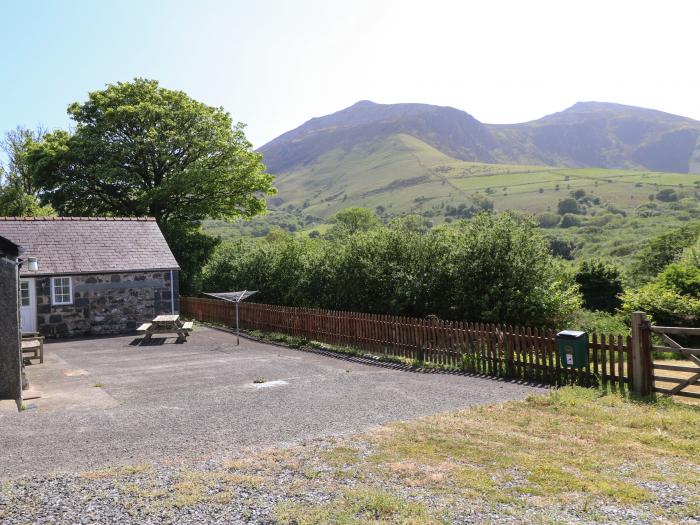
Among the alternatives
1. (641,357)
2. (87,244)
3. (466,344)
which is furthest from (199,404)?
(87,244)

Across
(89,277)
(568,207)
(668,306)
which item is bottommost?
(668,306)

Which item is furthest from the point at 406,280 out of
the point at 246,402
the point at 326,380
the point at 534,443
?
the point at 534,443

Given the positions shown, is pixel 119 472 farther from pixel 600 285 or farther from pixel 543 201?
pixel 543 201

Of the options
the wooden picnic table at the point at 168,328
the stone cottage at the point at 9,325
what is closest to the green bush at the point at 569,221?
the wooden picnic table at the point at 168,328

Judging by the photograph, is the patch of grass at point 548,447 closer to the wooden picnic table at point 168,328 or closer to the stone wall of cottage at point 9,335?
the stone wall of cottage at point 9,335

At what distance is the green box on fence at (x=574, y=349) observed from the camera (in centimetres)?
1111

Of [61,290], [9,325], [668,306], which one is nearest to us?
[9,325]

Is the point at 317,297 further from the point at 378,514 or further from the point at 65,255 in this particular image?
the point at 378,514

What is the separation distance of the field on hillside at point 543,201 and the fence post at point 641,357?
6364cm

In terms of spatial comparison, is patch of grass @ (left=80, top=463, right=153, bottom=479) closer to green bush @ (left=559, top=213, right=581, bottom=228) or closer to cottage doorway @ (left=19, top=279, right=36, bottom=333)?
cottage doorway @ (left=19, top=279, right=36, bottom=333)

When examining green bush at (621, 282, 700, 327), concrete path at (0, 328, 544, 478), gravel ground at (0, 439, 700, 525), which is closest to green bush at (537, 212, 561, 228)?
green bush at (621, 282, 700, 327)

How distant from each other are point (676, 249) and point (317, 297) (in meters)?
31.4

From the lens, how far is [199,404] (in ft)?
33.4

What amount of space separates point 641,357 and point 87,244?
2064cm
